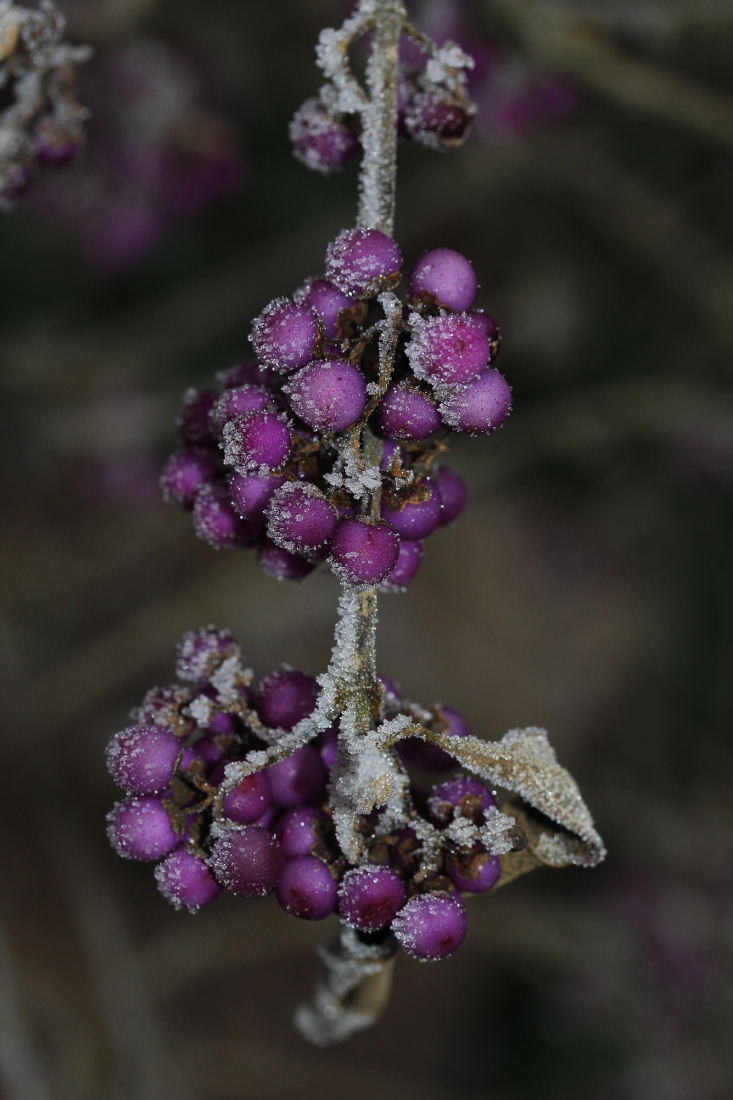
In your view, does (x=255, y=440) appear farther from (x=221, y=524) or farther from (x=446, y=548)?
(x=446, y=548)

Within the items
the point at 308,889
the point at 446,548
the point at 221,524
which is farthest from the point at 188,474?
the point at 446,548

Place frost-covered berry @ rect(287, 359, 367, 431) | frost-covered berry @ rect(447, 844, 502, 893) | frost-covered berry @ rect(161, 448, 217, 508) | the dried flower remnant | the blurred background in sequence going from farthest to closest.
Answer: the blurred background → the dried flower remnant → frost-covered berry @ rect(161, 448, 217, 508) → frost-covered berry @ rect(447, 844, 502, 893) → frost-covered berry @ rect(287, 359, 367, 431)

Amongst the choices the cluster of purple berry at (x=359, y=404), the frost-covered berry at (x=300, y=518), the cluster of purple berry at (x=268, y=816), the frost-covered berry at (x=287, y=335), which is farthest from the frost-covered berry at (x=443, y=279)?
the cluster of purple berry at (x=268, y=816)

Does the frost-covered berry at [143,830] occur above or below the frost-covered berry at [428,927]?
above

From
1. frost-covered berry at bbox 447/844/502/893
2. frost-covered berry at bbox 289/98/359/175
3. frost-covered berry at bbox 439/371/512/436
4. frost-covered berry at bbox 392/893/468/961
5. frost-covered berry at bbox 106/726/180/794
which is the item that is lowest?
frost-covered berry at bbox 392/893/468/961

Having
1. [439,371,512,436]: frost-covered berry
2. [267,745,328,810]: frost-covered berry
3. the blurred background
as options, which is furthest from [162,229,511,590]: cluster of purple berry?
the blurred background

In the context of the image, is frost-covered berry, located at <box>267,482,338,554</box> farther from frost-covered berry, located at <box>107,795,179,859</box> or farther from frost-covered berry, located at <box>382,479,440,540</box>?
frost-covered berry, located at <box>107,795,179,859</box>

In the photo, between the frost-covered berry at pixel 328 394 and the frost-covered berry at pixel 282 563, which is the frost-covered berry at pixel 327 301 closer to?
the frost-covered berry at pixel 328 394

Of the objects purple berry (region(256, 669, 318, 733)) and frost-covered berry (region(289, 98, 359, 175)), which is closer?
purple berry (region(256, 669, 318, 733))
